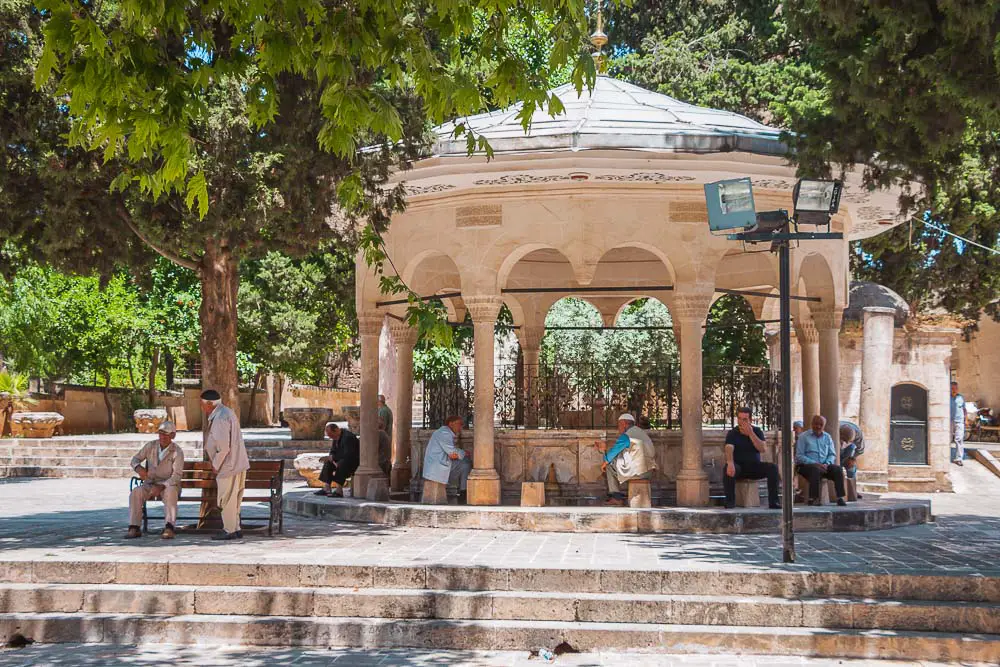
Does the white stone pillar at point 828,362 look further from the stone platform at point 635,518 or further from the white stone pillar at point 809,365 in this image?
the stone platform at point 635,518

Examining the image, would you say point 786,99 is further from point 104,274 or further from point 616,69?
point 104,274

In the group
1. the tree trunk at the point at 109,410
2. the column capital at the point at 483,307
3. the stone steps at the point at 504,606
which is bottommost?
the stone steps at the point at 504,606

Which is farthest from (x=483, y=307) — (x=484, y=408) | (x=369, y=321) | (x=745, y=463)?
(x=745, y=463)

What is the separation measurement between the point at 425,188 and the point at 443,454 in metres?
3.34

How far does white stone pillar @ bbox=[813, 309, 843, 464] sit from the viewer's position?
15242 millimetres

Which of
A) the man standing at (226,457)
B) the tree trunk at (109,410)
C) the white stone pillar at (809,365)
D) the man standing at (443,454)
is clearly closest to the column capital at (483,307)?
the man standing at (443,454)

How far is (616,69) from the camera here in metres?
29.5

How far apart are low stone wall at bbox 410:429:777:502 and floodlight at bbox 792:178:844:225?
5.17 meters

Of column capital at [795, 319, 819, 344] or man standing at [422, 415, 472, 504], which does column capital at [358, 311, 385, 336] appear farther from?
column capital at [795, 319, 819, 344]

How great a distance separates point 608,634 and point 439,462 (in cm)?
559

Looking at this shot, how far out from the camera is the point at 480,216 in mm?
13875

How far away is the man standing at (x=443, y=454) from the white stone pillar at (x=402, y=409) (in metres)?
1.65

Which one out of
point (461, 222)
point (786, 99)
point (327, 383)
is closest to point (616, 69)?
point (786, 99)

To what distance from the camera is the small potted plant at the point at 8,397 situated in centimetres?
2908
